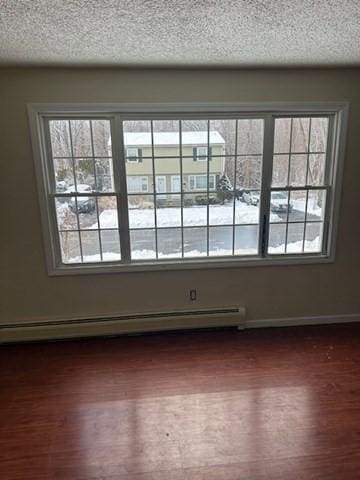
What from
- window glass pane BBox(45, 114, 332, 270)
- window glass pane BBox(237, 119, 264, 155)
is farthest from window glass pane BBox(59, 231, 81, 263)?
window glass pane BBox(237, 119, 264, 155)

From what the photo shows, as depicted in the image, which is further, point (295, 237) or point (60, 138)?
point (295, 237)

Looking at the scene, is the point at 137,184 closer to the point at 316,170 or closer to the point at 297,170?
the point at 297,170

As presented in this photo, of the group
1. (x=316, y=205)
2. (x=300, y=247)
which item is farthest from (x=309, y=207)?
(x=300, y=247)

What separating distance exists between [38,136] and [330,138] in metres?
2.64

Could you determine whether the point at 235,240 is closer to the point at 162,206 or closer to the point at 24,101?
the point at 162,206

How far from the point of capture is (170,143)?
2.91 m

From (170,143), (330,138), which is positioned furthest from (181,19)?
(330,138)

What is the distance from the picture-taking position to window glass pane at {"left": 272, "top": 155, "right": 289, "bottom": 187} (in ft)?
9.89

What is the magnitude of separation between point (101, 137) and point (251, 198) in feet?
4.94

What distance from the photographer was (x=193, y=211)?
309 centimetres

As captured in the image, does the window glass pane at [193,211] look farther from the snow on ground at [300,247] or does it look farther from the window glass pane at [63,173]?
the window glass pane at [63,173]

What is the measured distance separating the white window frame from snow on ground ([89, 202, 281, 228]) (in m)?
0.10

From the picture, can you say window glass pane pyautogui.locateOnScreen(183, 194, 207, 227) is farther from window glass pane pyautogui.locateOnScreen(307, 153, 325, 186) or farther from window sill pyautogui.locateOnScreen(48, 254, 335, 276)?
window glass pane pyautogui.locateOnScreen(307, 153, 325, 186)

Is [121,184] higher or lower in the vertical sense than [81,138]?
lower
